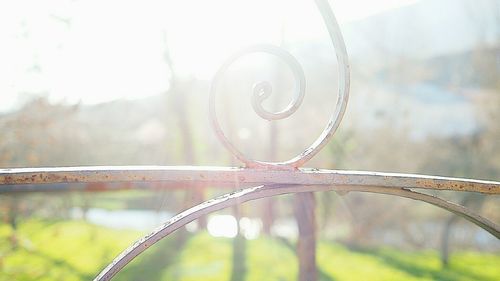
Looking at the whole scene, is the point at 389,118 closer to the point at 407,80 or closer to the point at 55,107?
the point at 407,80

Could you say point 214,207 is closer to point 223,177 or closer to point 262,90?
point 223,177

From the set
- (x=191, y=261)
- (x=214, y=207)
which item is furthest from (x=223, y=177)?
(x=191, y=261)

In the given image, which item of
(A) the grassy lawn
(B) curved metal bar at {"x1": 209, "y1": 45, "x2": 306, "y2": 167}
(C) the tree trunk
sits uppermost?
(B) curved metal bar at {"x1": 209, "y1": 45, "x2": 306, "y2": 167}

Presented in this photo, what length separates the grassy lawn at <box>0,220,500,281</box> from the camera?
2863mm

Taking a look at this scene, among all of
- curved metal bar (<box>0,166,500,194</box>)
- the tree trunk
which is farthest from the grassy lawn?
curved metal bar (<box>0,166,500,194</box>)

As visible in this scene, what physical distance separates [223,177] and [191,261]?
2.73 m

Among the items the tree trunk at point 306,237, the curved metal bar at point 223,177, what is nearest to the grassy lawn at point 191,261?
the tree trunk at point 306,237

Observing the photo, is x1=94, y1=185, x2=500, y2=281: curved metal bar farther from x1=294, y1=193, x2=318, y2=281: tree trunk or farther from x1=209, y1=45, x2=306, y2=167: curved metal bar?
x1=294, y1=193, x2=318, y2=281: tree trunk

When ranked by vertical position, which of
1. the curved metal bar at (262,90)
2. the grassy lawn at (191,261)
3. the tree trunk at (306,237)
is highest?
the curved metal bar at (262,90)

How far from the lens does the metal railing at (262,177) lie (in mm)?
617

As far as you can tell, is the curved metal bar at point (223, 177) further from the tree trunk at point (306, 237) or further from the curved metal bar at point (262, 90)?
the tree trunk at point (306, 237)

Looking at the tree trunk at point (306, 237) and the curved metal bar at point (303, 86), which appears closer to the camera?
the curved metal bar at point (303, 86)

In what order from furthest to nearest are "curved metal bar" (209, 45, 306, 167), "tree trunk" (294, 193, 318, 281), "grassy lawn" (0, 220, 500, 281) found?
"grassy lawn" (0, 220, 500, 281) → "tree trunk" (294, 193, 318, 281) → "curved metal bar" (209, 45, 306, 167)

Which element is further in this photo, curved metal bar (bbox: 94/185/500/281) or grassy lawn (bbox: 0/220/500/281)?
grassy lawn (bbox: 0/220/500/281)
